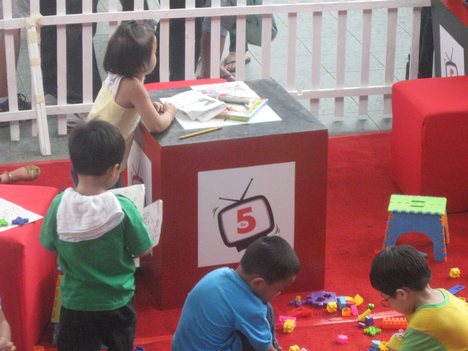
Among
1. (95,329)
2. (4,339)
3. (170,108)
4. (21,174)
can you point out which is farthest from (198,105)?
(4,339)

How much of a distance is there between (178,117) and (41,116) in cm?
169

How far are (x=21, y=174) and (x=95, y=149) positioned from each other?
6.55 feet

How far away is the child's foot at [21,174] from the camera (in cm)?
528

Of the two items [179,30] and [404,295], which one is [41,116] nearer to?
[179,30]

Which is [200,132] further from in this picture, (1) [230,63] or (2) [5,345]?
(1) [230,63]

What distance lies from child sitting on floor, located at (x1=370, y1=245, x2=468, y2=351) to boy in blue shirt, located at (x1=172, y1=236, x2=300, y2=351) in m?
0.31

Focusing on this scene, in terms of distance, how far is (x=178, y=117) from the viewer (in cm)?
443

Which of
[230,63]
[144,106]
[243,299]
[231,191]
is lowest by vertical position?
[243,299]

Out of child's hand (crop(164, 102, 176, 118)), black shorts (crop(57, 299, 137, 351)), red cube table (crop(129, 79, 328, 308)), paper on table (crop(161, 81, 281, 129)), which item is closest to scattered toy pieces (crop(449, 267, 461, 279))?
red cube table (crop(129, 79, 328, 308))

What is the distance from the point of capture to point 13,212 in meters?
4.07

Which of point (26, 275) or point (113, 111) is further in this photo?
point (113, 111)

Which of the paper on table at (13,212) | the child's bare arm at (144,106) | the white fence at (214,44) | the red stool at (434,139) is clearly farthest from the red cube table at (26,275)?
the red stool at (434,139)

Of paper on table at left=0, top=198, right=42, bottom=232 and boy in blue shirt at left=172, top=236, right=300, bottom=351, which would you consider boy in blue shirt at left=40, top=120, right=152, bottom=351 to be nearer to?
boy in blue shirt at left=172, top=236, right=300, bottom=351

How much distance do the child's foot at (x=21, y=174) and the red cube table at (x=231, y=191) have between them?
104 cm
